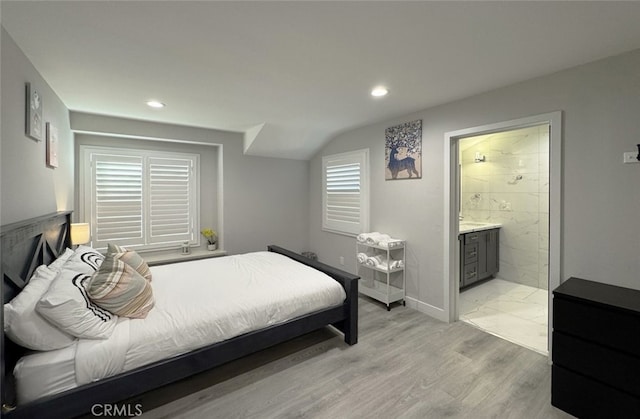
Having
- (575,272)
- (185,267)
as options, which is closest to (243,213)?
(185,267)

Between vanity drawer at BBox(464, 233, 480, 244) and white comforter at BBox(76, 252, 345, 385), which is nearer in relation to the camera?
white comforter at BBox(76, 252, 345, 385)

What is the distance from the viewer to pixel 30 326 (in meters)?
1.40

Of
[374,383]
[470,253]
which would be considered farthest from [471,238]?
[374,383]

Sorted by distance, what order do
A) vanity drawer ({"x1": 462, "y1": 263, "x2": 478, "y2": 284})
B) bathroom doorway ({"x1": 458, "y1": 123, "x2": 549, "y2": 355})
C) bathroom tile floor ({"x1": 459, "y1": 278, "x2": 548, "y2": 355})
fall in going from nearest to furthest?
bathroom tile floor ({"x1": 459, "y1": 278, "x2": 548, "y2": 355}), bathroom doorway ({"x1": 458, "y1": 123, "x2": 549, "y2": 355}), vanity drawer ({"x1": 462, "y1": 263, "x2": 478, "y2": 284})

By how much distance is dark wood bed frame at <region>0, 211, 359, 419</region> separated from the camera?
1402 mm

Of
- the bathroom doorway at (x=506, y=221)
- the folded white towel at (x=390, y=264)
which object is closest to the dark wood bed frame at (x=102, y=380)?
the folded white towel at (x=390, y=264)

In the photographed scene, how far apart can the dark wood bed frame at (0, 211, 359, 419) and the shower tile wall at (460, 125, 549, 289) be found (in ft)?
10.7

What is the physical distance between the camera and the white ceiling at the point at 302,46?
4.83 feet

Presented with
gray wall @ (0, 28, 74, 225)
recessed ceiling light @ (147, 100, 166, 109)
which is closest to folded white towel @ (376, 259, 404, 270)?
recessed ceiling light @ (147, 100, 166, 109)

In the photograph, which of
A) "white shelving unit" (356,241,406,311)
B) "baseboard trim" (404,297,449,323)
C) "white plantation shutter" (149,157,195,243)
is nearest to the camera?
"baseboard trim" (404,297,449,323)

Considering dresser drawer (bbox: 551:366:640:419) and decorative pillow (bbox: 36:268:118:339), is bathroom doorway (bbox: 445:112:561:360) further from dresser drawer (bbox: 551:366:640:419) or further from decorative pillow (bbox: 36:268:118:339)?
decorative pillow (bbox: 36:268:118:339)

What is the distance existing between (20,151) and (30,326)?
1201mm

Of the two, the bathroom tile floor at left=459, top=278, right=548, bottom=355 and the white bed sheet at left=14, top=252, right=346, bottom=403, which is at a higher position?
the white bed sheet at left=14, top=252, right=346, bottom=403

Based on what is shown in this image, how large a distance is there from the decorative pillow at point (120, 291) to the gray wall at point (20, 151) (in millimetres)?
588
